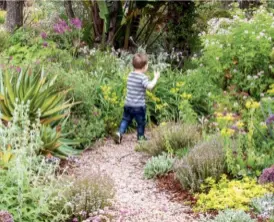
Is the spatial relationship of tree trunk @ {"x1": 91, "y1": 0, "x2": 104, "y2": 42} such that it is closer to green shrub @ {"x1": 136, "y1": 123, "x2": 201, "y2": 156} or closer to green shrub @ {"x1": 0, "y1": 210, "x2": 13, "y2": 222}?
green shrub @ {"x1": 136, "y1": 123, "x2": 201, "y2": 156}

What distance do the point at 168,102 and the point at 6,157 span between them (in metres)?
4.02

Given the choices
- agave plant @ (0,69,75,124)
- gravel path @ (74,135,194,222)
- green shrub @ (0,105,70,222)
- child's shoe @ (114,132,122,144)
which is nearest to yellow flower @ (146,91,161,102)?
Answer: gravel path @ (74,135,194,222)

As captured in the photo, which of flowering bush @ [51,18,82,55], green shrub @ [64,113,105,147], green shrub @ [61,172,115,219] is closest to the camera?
green shrub @ [61,172,115,219]

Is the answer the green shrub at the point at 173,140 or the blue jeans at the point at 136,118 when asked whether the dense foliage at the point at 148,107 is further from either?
the blue jeans at the point at 136,118

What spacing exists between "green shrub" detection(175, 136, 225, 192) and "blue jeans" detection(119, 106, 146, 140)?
193 centimetres

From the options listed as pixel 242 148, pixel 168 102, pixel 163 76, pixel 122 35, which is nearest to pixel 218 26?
pixel 163 76

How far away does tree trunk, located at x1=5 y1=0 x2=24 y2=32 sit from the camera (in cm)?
1538

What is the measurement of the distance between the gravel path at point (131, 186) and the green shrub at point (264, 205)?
2.06 ft

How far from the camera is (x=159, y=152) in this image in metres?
7.03

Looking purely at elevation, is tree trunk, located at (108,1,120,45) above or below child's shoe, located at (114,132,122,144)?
above

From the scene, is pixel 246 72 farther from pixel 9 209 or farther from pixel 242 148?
pixel 9 209

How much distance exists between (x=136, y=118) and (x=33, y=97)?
1655 millimetres

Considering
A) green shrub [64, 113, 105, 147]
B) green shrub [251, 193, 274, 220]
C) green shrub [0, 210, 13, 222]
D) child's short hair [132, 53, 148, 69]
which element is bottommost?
green shrub [64, 113, 105, 147]

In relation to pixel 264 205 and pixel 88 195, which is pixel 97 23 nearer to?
pixel 88 195
